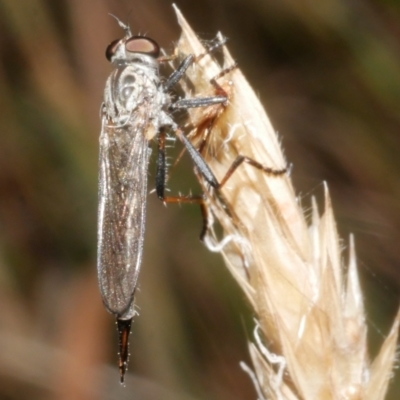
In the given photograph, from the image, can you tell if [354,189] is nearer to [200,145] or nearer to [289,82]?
[289,82]

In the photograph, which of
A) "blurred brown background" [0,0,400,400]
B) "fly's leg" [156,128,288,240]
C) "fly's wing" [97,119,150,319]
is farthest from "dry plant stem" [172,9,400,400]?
"blurred brown background" [0,0,400,400]

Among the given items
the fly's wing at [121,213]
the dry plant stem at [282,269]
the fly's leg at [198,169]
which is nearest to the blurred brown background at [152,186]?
the fly's leg at [198,169]

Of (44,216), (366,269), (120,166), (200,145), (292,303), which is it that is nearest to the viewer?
(292,303)

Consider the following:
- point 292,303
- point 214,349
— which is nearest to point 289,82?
point 214,349

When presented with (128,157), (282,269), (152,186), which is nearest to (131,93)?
(128,157)

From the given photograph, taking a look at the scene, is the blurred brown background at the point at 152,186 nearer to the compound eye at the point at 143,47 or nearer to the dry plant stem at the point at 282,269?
the compound eye at the point at 143,47

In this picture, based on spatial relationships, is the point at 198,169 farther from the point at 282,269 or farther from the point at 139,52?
the point at 139,52
